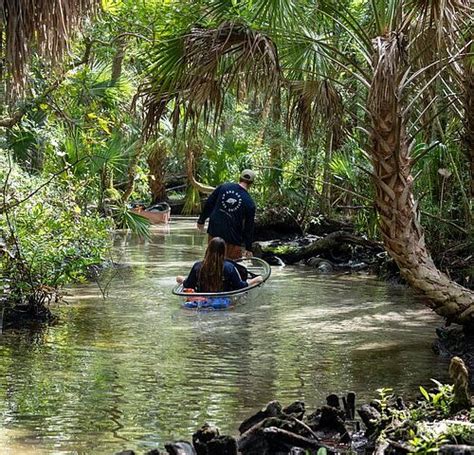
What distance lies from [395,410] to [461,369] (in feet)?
1.55

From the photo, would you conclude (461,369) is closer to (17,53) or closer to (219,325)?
(17,53)

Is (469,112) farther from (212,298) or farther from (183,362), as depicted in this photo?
(183,362)

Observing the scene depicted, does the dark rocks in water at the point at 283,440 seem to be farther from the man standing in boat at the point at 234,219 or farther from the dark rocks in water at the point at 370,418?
the man standing in boat at the point at 234,219

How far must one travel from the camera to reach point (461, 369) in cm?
548

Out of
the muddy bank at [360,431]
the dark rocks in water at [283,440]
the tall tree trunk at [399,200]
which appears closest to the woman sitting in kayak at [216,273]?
the tall tree trunk at [399,200]

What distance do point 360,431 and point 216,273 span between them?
5870 mm

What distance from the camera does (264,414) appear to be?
5.70 m

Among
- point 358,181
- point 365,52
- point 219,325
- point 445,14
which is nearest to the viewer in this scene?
point 445,14

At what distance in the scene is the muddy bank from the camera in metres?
4.99

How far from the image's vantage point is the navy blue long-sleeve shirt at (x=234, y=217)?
13.1 m

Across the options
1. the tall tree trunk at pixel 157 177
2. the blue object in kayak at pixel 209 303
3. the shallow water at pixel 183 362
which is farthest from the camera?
the tall tree trunk at pixel 157 177

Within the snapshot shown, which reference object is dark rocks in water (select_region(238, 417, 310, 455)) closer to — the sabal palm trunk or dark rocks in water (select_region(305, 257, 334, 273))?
the sabal palm trunk

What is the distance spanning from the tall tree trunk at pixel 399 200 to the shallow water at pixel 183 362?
2.12ft

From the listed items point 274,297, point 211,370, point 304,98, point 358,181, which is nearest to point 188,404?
point 211,370
